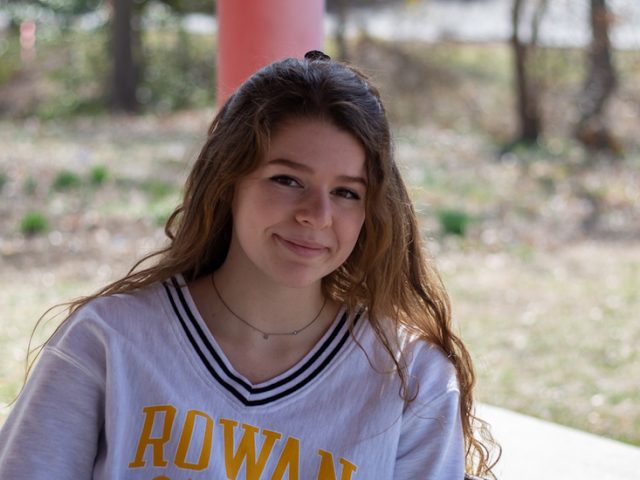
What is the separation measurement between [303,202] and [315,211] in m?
0.03

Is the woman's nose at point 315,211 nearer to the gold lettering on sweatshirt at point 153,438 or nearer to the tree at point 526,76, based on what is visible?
the gold lettering on sweatshirt at point 153,438

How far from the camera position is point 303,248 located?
1659 millimetres

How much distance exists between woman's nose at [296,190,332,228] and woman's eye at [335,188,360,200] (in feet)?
0.16

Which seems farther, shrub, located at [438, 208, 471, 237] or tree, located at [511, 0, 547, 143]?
tree, located at [511, 0, 547, 143]

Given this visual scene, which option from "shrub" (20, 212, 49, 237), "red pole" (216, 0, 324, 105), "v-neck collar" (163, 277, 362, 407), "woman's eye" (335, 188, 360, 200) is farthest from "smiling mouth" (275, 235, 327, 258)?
"shrub" (20, 212, 49, 237)

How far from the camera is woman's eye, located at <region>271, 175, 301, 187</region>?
1.69 meters

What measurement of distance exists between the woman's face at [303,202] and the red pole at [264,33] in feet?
3.95

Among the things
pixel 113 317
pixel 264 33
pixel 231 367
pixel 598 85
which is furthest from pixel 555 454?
pixel 598 85

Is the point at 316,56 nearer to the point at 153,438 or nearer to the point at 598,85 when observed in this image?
the point at 153,438

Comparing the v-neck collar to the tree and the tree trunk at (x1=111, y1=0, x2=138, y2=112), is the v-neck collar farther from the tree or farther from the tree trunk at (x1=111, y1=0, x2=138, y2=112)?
the tree trunk at (x1=111, y1=0, x2=138, y2=112)

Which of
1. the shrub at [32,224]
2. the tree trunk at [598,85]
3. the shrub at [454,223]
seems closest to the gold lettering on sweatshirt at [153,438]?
Answer: the shrub at [32,224]

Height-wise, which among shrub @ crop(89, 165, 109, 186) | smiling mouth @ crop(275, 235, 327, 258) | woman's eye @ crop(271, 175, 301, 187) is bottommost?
shrub @ crop(89, 165, 109, 186)

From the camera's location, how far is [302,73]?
176 centimetres

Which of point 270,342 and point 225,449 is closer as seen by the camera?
point 225,449
